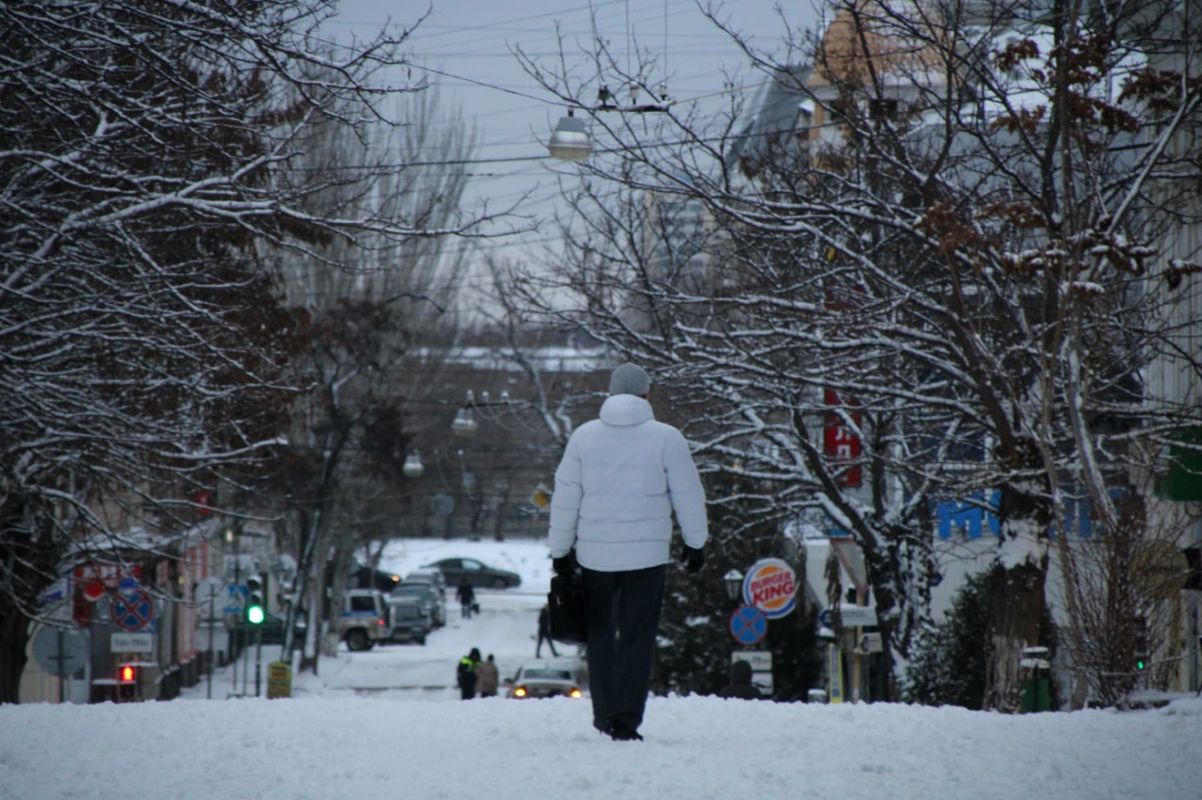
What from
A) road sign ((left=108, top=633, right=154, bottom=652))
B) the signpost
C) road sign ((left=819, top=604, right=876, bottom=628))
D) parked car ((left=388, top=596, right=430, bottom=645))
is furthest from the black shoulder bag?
parked car ((left=388, top=596, right=430, bottom=645))

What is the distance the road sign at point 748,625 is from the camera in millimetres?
27281

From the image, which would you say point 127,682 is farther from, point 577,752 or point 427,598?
point 427,598

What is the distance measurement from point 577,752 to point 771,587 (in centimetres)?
2130

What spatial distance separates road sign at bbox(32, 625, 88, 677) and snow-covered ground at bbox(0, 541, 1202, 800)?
42.3ft

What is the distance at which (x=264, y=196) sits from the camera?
13094mm

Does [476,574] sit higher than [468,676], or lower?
higher

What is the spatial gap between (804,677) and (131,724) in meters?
27.5

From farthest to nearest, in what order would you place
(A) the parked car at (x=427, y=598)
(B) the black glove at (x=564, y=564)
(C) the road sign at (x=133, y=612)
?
1. (A) the parked car at (x=427, y=598)
2. (C) the road sign at (x=133, y=612)
3. (B) the black glove at (x=564, y=564)

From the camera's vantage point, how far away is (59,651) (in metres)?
Result: 23.4

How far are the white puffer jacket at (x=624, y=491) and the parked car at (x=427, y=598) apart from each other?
57.4 m

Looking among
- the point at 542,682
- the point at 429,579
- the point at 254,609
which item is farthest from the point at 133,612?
the point at 429,579

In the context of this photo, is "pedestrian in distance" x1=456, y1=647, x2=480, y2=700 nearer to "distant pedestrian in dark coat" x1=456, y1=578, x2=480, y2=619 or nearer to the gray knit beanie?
the gray knit beanie

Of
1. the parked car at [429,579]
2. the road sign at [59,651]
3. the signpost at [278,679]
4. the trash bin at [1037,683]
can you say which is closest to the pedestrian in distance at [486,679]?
the signpost at [278,679]

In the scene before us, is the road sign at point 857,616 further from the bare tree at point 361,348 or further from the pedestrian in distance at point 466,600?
the pedestrian in distance at point 466,600
